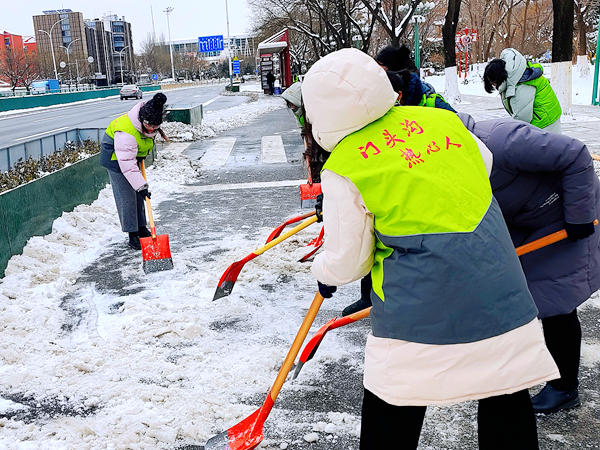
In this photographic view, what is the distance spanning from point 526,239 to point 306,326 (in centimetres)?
103

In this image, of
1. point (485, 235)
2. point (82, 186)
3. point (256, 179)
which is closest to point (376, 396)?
point (485, 235)

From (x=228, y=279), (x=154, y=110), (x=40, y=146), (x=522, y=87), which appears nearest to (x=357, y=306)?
(x=228, y=279)

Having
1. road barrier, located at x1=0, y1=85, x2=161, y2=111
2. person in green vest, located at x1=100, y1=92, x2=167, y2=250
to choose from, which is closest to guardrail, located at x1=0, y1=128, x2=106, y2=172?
person in green vest, located at x1=100, y1=92, x2=167, y2=250

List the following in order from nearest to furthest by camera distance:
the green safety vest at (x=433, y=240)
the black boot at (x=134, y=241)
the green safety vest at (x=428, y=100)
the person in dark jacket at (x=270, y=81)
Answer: the green safety vest at (x=433, y=240)
the green safety vest at (x=428, y=100)
the black boot at (x=134, y=241)
the person in dark jacket at (x=270, y=81)

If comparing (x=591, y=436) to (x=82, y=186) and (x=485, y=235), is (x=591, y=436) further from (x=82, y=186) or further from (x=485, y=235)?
(x=82, y=186)

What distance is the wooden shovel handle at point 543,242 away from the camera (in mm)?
2344

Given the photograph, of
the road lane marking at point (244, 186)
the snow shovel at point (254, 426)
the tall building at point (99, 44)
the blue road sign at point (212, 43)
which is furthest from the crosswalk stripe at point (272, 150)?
the tall building at point (99, 44)

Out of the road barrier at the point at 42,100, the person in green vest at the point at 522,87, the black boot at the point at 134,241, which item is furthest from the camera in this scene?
the road barrier at the point at 42,100

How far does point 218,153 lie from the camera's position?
12492mm

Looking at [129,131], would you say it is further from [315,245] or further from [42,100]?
[42,100]

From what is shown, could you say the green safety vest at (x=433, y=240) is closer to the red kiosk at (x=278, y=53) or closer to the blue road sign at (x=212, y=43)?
the red kiosk at (x=278, y=53)

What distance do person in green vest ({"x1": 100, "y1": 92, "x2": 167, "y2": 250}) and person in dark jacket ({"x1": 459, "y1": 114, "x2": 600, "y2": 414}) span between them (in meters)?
3.57

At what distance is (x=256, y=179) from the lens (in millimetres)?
9312

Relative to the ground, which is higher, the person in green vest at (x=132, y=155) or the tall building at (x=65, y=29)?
the tall building at (x=65, y=29)
